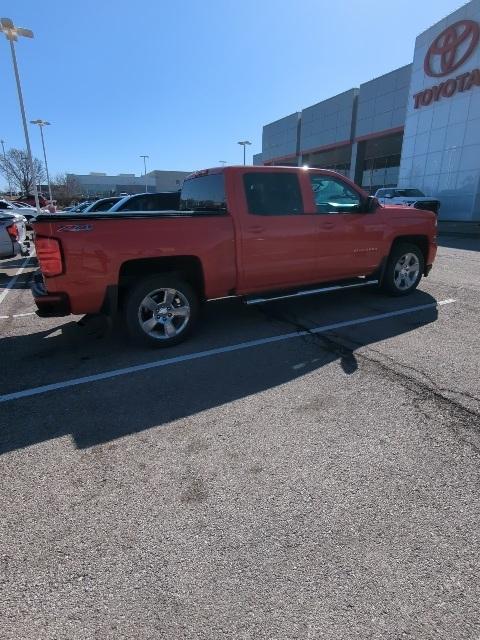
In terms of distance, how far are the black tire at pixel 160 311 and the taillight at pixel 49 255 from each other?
812 mm

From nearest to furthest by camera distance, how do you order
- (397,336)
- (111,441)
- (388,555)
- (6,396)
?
1. (388,555)
2. (111,441)
3. (6,396)
4. (397,336)

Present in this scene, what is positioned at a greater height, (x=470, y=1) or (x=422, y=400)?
(x=470, y=1)

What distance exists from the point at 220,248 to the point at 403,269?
11.5ft

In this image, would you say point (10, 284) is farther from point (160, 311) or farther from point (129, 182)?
point (129, 182)

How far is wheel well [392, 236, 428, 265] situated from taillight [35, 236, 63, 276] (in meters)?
4.95

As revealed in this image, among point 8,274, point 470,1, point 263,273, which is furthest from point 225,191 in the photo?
point 470,1

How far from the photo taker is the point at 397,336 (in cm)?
509

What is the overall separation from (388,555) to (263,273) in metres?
3.82

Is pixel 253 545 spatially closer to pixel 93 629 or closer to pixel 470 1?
pixel 93 629

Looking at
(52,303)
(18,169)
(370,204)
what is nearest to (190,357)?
(52,303)

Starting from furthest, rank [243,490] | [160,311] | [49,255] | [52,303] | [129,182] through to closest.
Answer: [129,182] < [160,311] < [52,303] < [49,255] < [243,490]

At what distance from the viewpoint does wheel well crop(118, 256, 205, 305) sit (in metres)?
4.67

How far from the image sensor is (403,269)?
690 cm

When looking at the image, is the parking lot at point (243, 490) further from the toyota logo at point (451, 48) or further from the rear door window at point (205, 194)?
the toyota logo at point (451, 48)
